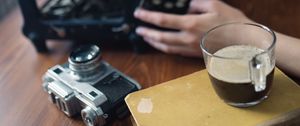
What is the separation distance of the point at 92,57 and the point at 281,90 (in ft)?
0.95

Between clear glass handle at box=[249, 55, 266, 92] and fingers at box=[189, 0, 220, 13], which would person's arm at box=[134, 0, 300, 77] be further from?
clear glass handle at box=[249, 55, 266, 92]

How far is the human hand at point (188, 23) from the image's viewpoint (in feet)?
2.51

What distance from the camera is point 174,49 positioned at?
2.61 feet

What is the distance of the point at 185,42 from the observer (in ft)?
2.55

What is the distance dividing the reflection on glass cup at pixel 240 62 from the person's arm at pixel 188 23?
0.10 meters

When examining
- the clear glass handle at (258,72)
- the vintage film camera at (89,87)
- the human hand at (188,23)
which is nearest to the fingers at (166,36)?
the human hand at (188,23)

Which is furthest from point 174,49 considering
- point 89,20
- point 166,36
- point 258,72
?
point 258,72

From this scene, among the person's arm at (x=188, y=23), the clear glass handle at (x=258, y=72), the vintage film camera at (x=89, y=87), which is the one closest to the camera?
the clear glass handle at (x=258, y=72)

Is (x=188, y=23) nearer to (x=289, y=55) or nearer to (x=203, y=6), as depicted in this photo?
(x=203, y=6)

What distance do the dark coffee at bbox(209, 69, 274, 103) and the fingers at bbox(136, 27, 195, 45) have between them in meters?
0.19

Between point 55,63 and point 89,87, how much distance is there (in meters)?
0.18

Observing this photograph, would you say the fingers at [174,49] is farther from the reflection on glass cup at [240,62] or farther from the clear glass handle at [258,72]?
the clear glass handle at [258,72]

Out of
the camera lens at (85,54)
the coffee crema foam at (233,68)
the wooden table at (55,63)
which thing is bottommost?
the wooden table at (55,63)

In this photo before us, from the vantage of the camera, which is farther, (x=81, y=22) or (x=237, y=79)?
(x=81, y=22)
